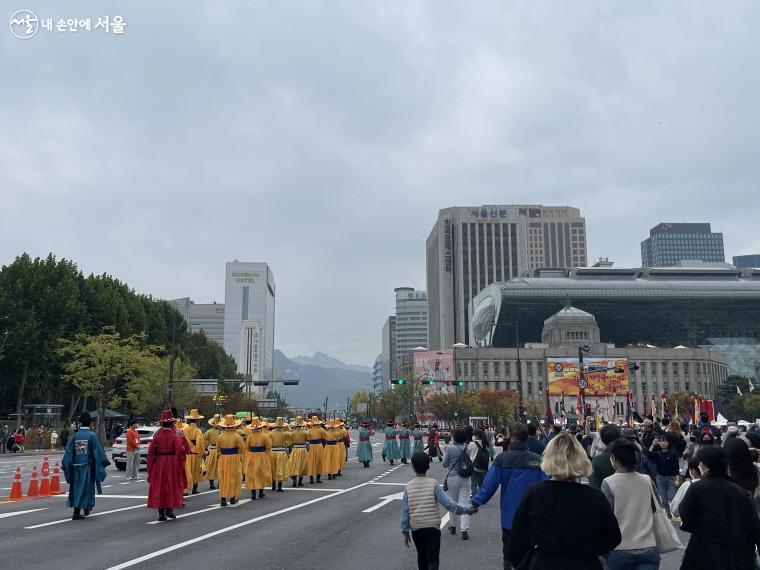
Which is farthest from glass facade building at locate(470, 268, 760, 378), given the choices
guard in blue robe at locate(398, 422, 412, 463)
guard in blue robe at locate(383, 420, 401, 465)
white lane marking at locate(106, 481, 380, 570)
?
white lane marking at locate(106, 481, 380, 570)

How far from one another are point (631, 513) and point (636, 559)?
0.34 metres

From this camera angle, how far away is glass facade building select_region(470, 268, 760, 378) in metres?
138

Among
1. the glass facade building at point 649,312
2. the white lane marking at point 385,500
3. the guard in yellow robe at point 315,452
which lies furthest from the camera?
the glass facade building at point 649,312

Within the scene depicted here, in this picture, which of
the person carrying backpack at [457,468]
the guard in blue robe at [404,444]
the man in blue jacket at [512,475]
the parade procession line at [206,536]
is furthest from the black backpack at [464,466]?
the guard in blue robe at [404,444]

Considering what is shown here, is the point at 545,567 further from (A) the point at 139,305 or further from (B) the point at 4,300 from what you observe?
(A) the point at 139,305

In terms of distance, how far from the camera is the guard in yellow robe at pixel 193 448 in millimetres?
16734

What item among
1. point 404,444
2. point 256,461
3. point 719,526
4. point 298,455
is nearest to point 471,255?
point 404,444

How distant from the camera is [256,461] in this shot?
16.4 meters

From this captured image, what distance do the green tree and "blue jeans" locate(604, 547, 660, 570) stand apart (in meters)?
49.7

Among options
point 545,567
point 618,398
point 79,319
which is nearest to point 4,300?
point 79,319

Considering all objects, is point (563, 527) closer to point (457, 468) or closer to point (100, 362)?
point (457, 468)

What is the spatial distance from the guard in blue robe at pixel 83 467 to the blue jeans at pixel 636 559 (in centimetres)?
1057

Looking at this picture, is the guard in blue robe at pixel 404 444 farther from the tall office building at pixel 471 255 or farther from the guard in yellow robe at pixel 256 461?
the tall office building at pixel 471 255

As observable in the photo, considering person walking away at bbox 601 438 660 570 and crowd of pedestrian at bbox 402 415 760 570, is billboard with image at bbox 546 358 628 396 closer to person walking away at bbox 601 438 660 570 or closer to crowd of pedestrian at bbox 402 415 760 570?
crowd of pedestrian at bbox 402 415 760 570
